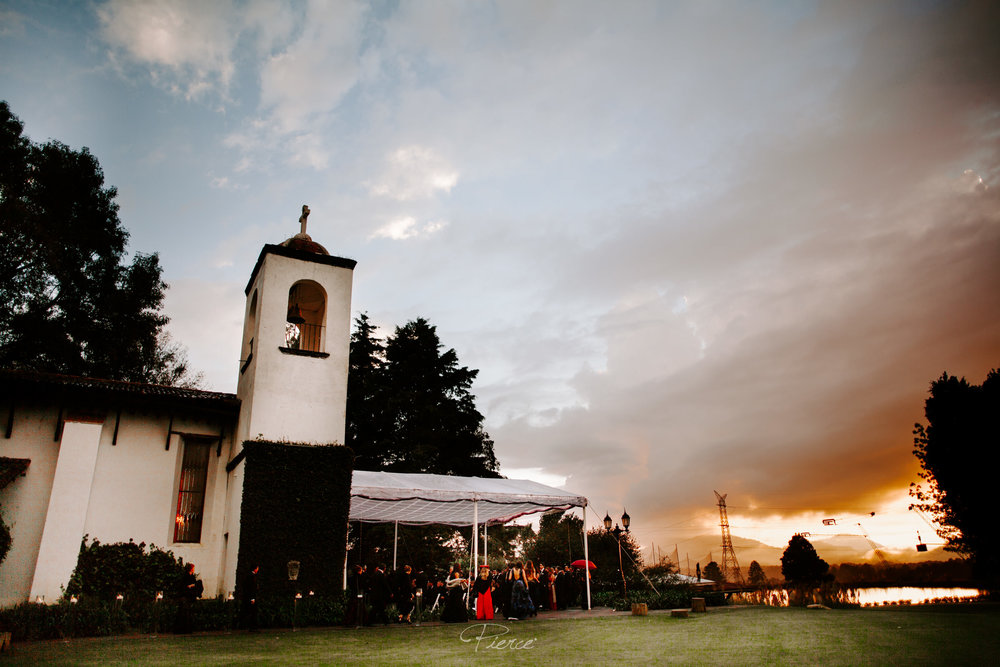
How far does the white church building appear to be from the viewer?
12.3 metres

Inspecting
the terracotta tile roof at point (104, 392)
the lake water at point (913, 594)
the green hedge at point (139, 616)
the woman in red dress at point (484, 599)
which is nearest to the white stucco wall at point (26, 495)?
the terracotta tile roof at point (104, 392)

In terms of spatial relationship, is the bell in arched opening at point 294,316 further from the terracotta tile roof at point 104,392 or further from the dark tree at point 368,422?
the dark tree at point 368,422

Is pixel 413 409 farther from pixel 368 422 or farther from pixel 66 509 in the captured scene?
pixel 66 509

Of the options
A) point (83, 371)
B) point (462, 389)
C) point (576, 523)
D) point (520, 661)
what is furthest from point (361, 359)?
point (520, 661)

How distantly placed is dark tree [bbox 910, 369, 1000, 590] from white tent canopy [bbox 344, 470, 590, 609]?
51.6 feet

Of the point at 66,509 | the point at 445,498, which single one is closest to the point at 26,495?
the point at 66,509

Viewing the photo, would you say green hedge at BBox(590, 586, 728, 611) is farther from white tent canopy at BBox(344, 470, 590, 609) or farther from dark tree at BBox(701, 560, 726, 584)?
dark tree at BBox(701, 560, 726, 584)

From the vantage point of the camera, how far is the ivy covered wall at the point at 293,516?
12438 mm

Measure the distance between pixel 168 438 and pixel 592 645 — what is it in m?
11.1

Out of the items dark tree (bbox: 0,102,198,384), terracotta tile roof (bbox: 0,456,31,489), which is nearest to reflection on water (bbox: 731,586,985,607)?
terracotta tile roof (bbox: 0,456,31,489)

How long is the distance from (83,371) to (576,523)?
91.5 feet

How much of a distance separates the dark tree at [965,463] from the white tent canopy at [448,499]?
619 inches

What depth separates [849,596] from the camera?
1978cm

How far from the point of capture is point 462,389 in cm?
3528
